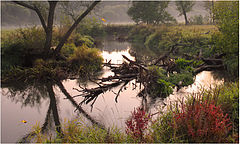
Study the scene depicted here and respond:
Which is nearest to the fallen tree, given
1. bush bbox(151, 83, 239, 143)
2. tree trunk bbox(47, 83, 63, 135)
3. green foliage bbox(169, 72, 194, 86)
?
green foliage bbox(169, 72, 194, 86)

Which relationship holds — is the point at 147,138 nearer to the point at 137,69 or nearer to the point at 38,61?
the point at 137,69

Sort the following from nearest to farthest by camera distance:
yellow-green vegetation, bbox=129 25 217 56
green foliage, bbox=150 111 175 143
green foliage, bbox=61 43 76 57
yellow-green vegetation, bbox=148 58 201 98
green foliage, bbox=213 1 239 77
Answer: green foliage, bbox=150 111 175 143, yellow-green vegetation, bbox=148 58 201 98, green foliage, bbox=213 1 239 77, green foliage, bbox=61 43 76 57, yellow-green vegetation, bbox=129 25 217 56

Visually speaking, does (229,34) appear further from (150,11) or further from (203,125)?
(150,11)

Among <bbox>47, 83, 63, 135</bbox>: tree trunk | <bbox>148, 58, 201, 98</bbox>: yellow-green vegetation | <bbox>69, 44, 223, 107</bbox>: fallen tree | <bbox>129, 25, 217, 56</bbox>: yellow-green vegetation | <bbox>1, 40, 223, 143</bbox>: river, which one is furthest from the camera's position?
<bbox>129, 25, 217, 56</bbox>: yellow-green vegetation

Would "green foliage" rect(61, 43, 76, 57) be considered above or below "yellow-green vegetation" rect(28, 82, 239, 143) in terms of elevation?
above

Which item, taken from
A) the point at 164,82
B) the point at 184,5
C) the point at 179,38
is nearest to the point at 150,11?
the point at 184,5

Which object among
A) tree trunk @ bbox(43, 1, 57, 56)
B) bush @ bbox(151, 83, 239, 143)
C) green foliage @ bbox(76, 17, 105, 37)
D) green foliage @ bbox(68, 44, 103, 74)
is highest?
green foliage @ bbox(76, 17, 105, 37)

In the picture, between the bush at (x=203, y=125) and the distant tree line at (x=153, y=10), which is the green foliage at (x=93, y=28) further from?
the bush at (x=203, y=125)

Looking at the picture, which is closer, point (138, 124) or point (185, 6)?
point (138, 124)

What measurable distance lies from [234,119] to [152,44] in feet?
58.8

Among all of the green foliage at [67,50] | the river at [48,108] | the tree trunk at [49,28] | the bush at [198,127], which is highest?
the tree trunk at [49,28]

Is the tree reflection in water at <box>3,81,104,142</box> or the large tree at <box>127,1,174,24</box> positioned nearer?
the tree reflection in water at <box>3,81,104,142</box>

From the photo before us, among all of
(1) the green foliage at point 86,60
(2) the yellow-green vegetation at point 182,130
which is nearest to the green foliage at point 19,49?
(1) the green foliage at point 86,60

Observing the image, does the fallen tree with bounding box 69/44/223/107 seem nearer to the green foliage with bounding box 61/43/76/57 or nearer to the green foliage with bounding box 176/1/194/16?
the green foliage with bounding box 61/43/76/57
